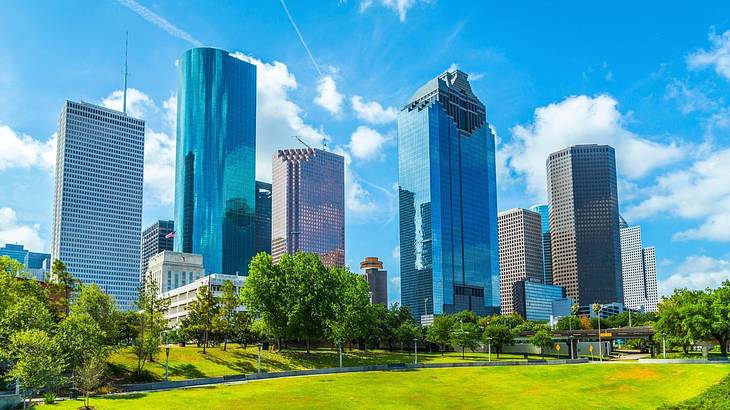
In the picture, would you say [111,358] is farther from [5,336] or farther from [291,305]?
[291,305]

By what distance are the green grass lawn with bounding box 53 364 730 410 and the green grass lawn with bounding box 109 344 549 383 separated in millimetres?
10636

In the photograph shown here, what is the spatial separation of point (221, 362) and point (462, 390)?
122 feet

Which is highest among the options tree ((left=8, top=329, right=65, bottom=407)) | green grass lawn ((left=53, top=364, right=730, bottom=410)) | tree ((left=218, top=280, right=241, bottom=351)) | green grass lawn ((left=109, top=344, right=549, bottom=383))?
tree ((left=218, top=280, right=241, bottom=351))

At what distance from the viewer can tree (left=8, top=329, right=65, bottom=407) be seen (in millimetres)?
62656

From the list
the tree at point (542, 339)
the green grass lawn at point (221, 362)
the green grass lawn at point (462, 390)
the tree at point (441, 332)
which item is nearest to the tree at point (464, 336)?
the tree at point (441, 332)

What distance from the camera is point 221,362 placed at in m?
98.0

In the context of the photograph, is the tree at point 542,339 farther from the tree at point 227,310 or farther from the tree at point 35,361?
the tree at point 35,361

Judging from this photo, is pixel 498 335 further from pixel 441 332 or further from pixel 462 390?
pixel 462 390

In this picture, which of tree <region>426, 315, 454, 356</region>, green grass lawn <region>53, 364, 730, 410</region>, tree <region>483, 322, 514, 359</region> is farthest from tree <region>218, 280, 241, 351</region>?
tree <region>483, 322, 514, 359</region>

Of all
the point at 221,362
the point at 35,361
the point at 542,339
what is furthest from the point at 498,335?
the point at 35,361

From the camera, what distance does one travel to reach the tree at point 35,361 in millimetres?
62656

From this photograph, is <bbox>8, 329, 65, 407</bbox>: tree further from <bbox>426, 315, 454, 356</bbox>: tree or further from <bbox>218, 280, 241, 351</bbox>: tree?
<bbox>426, 315, 454, 356</bbox>: tree

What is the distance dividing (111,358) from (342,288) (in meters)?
48.7

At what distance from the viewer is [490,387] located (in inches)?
3342
